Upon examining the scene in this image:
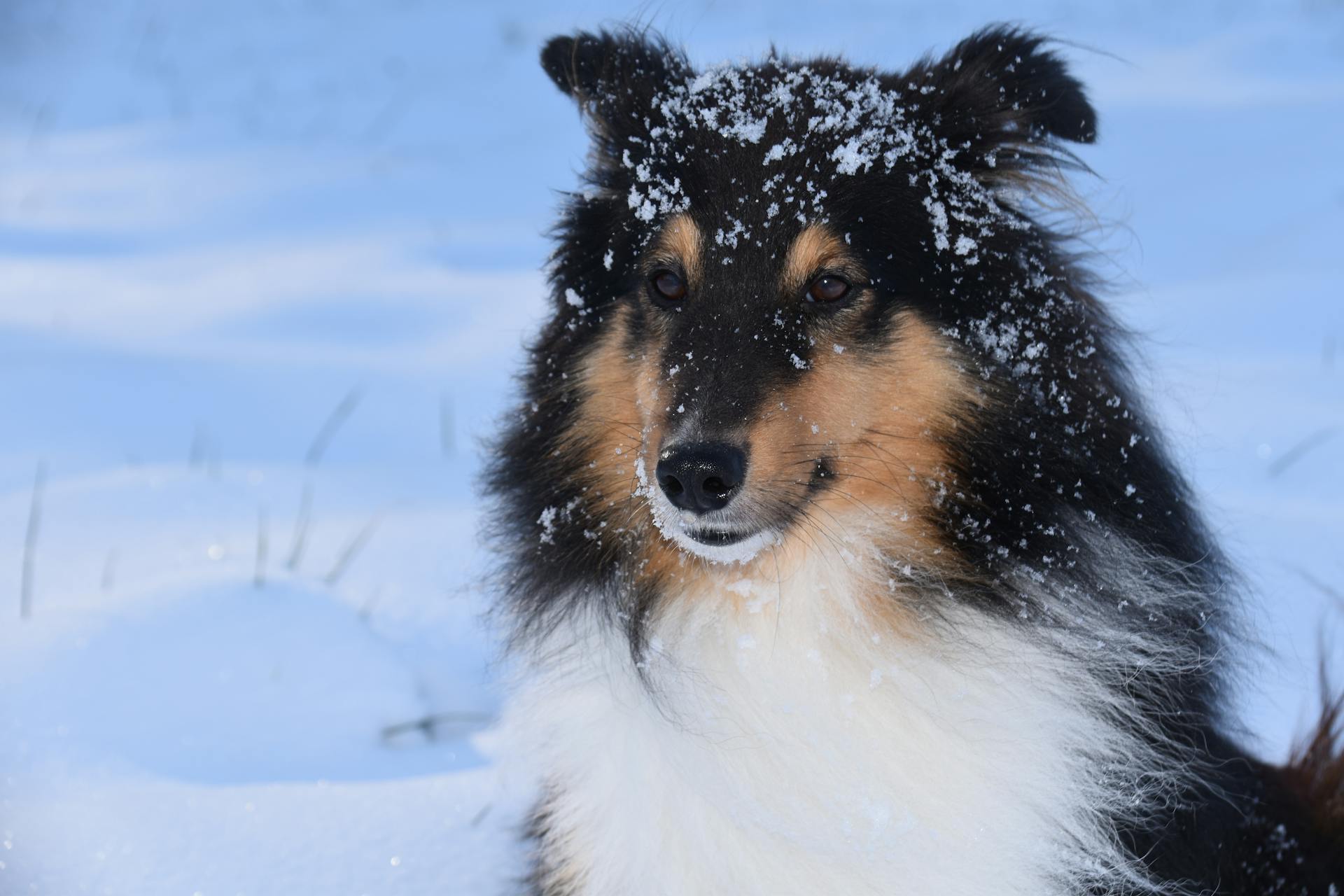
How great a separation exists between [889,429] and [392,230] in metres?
5.41

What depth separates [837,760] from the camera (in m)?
2.55

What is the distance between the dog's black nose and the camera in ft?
7.73

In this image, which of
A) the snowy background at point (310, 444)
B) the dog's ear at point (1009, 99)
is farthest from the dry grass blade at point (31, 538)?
the dog's ear at point (1009, 99)

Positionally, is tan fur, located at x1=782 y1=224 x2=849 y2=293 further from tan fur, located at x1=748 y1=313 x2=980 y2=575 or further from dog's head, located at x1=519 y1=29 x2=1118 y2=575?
tan fur, located at x1=748 y1=313 x2=980 y2=575

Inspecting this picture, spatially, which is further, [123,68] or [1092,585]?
[123,68]

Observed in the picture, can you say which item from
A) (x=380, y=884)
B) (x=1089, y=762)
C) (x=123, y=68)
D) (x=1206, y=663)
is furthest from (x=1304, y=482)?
(x=123, y=68)

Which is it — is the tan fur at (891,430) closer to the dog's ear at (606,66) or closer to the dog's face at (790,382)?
the dog's face at (790,382)

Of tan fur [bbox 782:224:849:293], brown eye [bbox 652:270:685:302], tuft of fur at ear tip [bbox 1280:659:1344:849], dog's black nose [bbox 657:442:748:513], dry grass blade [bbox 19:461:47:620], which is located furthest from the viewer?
dry grass blade [bbox 19:461:47:620]

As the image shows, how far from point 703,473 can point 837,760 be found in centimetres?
65

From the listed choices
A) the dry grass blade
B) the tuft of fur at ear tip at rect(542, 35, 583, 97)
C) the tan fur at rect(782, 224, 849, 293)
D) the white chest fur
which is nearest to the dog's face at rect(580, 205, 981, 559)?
the tan fur at rect(782, 224, 849, 293)

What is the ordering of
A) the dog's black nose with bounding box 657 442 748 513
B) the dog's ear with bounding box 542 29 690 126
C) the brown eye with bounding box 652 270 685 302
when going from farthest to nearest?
the dog's ear with bounding box 542 29 690 126 → the brown eye with bounding box 652 270 685 302 → the dog's black nose with bounding box 657 442 748 513

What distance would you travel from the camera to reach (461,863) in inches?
125

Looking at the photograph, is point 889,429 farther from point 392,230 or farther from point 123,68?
point 123,68

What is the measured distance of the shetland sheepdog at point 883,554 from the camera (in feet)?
8.26
